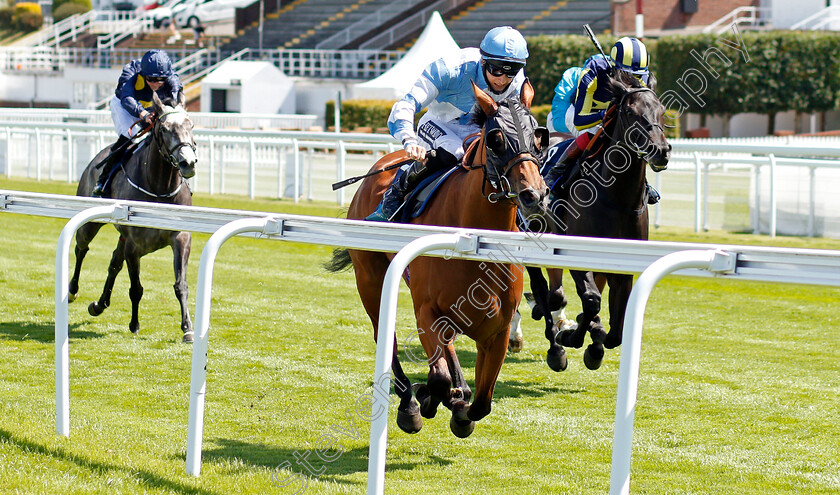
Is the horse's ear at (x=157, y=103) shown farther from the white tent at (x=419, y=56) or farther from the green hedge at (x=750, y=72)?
the green hedge at (x=750, y=72)

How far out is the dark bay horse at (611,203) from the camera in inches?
198

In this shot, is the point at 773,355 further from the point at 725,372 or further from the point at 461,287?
the point at 461,287

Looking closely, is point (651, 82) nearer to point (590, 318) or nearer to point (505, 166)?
point (590, 318)

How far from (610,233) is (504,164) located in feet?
5.30

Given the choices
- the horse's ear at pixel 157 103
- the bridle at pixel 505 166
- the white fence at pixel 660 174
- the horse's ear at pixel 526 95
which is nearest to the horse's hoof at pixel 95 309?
the horse's ear at pixel 157 103

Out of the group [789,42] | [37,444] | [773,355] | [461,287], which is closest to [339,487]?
[461,287]

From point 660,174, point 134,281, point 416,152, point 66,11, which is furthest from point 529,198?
point 66,11

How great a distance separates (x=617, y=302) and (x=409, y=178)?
1.30 m

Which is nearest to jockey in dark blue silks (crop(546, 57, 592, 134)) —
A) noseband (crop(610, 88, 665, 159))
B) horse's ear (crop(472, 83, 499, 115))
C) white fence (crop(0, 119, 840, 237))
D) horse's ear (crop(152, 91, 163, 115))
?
noseband (crop(610, 88, 665, 159))

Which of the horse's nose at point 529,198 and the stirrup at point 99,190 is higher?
the stirrup at point 99,190

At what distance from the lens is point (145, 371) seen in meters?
5.52

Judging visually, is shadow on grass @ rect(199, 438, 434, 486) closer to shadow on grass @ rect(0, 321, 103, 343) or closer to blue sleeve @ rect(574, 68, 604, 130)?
blue sleeve @ rect(574, 68, 604, 130)

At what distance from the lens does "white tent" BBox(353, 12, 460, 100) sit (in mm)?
19906

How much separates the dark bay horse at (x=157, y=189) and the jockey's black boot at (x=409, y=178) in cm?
224
